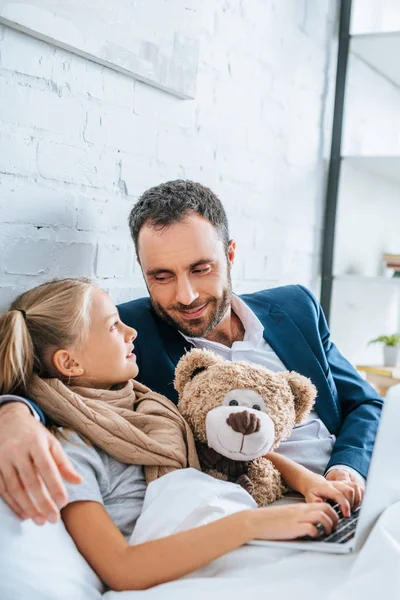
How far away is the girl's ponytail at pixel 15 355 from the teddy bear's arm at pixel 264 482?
0.43 m

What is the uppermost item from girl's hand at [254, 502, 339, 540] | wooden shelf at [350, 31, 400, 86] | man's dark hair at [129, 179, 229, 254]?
wooden shelf at [350, 31, 400, 86]

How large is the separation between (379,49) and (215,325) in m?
1.67

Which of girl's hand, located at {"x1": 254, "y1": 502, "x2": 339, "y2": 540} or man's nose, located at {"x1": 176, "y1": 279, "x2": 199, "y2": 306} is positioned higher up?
man's nose, located at {"x1": 176, "y1": 279, "x2": 199, "y2": 306}

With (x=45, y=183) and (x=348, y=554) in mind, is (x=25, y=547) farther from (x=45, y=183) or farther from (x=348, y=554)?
(x=45, y=183)

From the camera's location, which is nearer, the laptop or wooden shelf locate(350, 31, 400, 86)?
the laptop

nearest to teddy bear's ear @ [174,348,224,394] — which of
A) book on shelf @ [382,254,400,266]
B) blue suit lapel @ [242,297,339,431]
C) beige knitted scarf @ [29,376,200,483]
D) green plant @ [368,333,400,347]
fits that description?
beige knitted scarf @ [29,376,200,483]

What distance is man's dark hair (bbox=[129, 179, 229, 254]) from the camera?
5.30ft

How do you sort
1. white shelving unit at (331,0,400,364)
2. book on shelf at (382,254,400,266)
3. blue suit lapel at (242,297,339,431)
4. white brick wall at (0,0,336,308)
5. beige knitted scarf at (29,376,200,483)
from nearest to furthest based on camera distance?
beige knitted scarf at (29,376,200,483)
white brick wall at (0,0,336,308)
blue suit lapel at (242,297,339,431)
white shelving unit at (331,0,400,364)
book on shelf at (382,254,400,266)

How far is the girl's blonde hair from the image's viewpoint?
1153 mm

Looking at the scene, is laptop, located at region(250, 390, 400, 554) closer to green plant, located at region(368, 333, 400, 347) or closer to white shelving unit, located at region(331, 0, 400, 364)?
white shelving unit, located at region(331, 0, 400, 364)

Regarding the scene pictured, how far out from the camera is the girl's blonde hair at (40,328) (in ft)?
3.78

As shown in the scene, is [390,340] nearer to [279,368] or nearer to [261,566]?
[279,368]

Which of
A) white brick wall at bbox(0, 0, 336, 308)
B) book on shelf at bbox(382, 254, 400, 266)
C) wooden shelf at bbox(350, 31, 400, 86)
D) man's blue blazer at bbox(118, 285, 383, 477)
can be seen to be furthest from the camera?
book on shelf at bbox(382, 254, 400, 266)

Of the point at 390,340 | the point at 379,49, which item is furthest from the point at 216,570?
the point at 379,49
